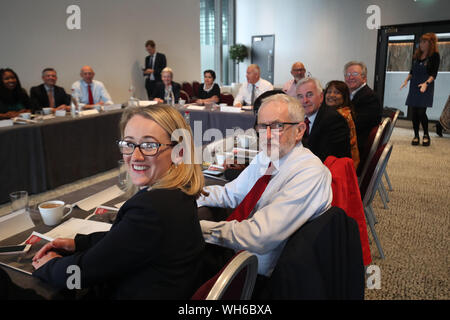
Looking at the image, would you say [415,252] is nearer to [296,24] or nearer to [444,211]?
[444,211]

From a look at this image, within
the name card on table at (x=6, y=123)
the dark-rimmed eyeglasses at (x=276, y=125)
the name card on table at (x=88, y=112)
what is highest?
the dark-rimmed eyeglasses at (x=276, y=125)

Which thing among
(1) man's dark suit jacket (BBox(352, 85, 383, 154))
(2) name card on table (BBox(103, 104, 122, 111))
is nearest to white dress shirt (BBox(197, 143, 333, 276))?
(1) man's dark suit jacket (BBox(352, 85, 383, 154))

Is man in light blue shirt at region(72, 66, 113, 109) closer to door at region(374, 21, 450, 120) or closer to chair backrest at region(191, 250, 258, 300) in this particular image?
chair backrest at region(191, 250, 258, 300)

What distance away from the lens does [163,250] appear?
893 mm

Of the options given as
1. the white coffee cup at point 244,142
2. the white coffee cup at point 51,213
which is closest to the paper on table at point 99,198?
the white coffee cup at point 51,213

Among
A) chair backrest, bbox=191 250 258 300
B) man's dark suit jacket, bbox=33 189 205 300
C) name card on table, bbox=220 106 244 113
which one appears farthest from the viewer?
name card on table, bbox=220 106 244 113

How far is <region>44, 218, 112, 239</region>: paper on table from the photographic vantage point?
122 centimetres

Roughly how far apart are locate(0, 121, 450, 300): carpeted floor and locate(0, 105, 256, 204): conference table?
0.14m

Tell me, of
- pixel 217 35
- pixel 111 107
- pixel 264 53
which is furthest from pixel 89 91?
pixel 264 53

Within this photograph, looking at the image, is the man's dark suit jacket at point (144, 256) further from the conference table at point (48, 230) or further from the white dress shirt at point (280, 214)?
the white dress shirt at point (280, 214)

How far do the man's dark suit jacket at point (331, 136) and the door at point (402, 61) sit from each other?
6.15m

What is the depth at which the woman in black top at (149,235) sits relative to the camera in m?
0.87

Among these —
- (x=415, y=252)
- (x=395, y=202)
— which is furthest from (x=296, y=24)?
(x=415, y=252)
